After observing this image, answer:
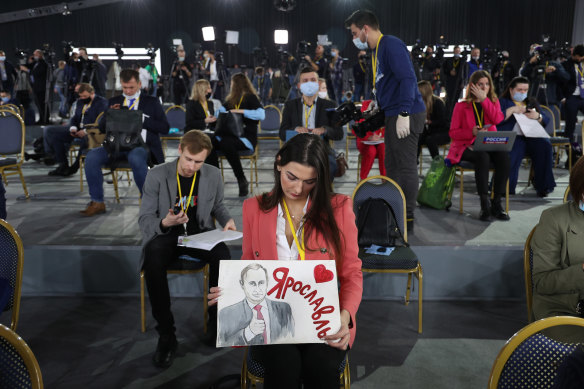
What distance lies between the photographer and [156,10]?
17.3 metres

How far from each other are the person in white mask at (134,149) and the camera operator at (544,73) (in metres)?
5.27

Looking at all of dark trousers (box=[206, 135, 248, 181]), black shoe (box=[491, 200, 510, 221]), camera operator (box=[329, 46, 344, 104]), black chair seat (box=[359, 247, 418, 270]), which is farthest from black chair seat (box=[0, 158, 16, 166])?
camera operator (box=[329, 46, 344, 104])

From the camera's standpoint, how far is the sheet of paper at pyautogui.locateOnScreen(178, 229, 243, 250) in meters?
2.28

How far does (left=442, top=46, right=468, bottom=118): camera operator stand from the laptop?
4865 mm

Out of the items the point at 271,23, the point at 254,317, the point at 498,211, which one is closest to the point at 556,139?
the point at 498,211

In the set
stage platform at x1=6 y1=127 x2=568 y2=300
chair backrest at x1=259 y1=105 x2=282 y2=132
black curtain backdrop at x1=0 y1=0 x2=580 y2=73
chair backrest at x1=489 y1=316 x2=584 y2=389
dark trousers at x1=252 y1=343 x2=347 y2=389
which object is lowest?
stage platform at x1=6 y1=127 x2=568 y2=300

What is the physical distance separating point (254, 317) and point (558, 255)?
1.17 meters

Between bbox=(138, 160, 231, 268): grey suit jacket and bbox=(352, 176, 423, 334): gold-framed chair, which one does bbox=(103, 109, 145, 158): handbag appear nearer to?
bbox=(138, 160, 231, 268): grey suit jacket

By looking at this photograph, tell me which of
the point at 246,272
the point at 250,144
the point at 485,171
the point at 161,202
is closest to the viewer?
the point at 246,272

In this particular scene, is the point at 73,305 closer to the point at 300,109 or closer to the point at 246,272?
the point at 246,272

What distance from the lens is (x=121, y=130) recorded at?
3914 millimetres

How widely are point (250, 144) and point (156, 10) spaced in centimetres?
1470

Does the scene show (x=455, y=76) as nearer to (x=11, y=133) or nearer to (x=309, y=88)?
(x=309, y=88)

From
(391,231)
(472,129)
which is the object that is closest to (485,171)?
(472,129)
